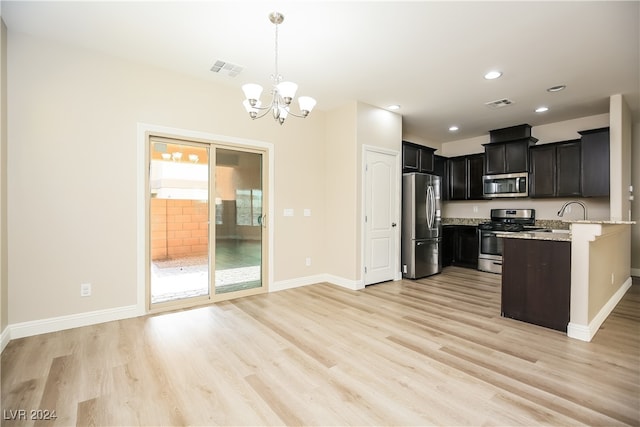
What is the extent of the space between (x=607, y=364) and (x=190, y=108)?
479cm

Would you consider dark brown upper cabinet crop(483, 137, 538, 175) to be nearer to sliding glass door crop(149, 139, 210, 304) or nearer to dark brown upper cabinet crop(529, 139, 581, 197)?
dark brown upper cabinet crop(529, 139, 581, 197)

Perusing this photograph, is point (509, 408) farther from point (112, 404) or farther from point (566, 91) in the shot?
point (566, 91)

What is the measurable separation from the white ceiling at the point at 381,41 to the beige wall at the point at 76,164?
238mm

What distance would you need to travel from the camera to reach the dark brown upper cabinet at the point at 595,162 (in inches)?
186

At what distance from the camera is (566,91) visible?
410cm

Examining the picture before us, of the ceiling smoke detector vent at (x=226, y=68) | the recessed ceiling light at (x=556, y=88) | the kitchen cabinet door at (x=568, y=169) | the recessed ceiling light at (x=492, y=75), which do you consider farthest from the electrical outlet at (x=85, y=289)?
the kitchen cabinet door at (x=568, y=169)

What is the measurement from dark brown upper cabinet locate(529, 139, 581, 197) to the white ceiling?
1.06 metres

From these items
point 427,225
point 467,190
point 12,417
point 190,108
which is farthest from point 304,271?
point 467,190

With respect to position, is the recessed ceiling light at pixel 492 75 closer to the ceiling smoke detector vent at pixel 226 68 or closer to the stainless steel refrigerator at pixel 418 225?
the stainless steel refrigerator at pixel 418 225

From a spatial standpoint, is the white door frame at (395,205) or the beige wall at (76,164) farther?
the white door frame at (395,205)

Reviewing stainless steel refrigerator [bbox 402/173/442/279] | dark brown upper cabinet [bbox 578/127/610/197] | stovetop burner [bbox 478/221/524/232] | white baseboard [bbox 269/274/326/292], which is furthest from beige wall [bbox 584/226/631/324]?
white baseboard [bbox 269/274/326/292]

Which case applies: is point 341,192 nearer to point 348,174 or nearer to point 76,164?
point 348,174

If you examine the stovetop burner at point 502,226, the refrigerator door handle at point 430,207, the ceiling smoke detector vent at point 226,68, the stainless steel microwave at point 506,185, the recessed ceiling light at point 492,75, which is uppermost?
the ceiling smoke detector vent at point 226,68

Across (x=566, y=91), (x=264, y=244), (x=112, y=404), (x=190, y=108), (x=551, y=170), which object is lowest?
(x=112, y=404)
